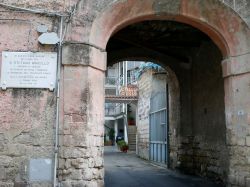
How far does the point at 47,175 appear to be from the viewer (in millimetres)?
5324

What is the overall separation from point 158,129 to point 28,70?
9.79 m

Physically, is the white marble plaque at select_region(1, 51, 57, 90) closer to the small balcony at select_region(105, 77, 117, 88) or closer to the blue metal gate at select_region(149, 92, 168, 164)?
the blue metal gate at select_region(149, 92, 168, 164)

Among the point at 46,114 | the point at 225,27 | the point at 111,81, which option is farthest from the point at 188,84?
the point at 111,81

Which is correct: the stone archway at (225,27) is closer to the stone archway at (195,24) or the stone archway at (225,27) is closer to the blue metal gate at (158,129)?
the stone archway at (195,24)

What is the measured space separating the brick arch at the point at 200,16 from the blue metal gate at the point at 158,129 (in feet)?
23.0

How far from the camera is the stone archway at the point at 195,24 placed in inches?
219

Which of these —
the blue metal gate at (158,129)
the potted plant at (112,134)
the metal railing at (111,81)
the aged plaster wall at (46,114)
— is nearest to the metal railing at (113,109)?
the metal railing at (111,81)

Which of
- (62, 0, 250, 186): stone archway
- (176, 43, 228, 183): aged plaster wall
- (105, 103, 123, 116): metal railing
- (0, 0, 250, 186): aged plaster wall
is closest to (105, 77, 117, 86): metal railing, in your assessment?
(105, 103, 123, 116): metal railing

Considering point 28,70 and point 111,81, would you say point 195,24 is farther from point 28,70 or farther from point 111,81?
point 111,81

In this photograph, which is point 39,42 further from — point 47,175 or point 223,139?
point 223,139

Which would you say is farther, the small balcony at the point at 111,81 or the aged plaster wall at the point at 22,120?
the small balcony at the point at 111,81

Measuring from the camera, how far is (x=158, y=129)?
14.7 meters

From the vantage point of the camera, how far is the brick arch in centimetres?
618

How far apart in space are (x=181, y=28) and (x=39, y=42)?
4462 millimetres
